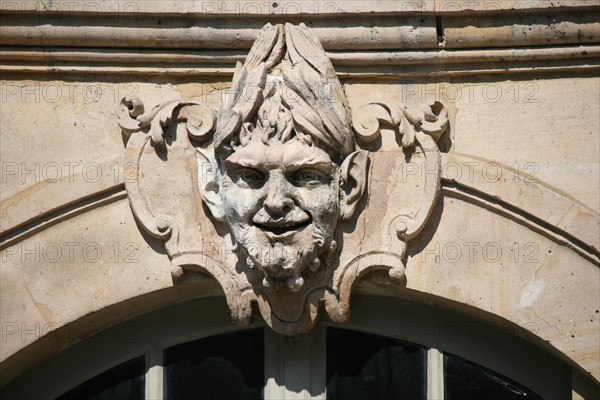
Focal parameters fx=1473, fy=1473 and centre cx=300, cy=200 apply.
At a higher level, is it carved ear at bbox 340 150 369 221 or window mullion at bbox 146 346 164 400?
carved ear at bbox 340 150 369 221

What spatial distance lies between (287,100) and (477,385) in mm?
1223

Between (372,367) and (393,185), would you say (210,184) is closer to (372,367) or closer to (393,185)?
(393,185)

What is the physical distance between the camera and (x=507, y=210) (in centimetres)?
505

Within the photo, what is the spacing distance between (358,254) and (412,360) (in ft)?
1.59

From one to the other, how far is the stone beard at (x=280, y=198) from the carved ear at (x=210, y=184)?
0.21ft

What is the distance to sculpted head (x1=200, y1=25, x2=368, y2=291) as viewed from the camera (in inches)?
194

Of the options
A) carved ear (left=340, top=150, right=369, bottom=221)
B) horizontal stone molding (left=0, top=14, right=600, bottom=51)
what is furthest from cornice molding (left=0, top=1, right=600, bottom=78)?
carved ear (left=340, top=150, right=369, bottom=221)

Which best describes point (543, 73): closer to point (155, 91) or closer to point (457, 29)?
point (457, 29)

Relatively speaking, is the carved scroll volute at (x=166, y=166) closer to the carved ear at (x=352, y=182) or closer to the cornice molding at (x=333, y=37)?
the cornice molding at (x=333, y=37)

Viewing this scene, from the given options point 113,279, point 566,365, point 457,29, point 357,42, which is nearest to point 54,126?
point 113,279

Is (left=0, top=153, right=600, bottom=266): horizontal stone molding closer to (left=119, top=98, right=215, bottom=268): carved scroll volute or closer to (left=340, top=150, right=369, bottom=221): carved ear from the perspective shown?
(left=119, top=98, right=215, bottom=268): carved scroll volute

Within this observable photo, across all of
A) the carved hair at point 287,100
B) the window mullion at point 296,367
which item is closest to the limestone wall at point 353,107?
the carved hair at point 287,100

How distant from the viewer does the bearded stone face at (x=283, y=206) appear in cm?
491

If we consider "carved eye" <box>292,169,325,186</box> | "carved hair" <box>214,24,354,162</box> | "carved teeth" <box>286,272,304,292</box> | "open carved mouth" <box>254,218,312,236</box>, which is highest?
"carved hair" <box>214,24,354,162</box>
